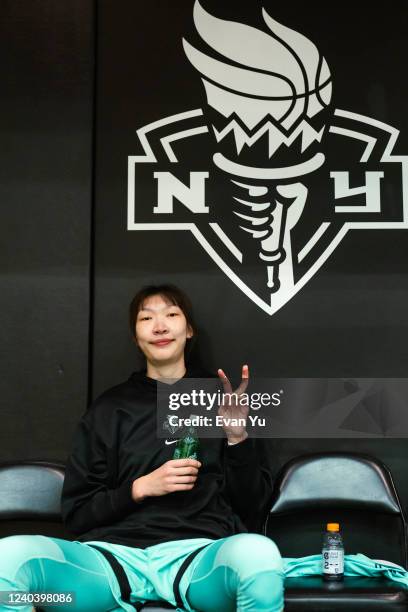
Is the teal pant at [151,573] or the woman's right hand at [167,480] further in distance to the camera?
the woman's right hand at [167,480]

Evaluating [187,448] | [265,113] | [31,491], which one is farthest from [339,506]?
[265,113]

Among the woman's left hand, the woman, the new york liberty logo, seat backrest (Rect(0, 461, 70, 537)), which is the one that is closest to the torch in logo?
the new york liberty logo

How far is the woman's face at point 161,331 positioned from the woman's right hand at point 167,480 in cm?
48

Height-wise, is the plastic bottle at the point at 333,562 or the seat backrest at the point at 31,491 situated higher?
the seat backrest at the point at 31,491

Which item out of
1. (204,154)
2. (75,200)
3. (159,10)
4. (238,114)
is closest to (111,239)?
(75,200)

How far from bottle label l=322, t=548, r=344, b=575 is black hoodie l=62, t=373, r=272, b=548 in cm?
31

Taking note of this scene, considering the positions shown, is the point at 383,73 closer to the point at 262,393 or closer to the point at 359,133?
the point at 359,133

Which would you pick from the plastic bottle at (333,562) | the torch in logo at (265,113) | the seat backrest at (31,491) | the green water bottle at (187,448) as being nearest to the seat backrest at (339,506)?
the plastic bottle at (333,562)

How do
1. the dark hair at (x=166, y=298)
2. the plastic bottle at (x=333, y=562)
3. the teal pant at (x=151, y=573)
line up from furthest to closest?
the dark hair at (x=166, y=298)
the plastic bottle at (x=333, y=562)
the teal pant at (x=151, y=573)

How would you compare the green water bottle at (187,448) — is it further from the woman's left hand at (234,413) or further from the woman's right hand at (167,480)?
the woman's left hand at (234,413)

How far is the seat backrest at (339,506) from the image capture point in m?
3.22

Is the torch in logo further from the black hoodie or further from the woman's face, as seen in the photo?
the black hoodie

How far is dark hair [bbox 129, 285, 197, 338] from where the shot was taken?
3.29 m

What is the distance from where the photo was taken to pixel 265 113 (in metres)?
3.63
